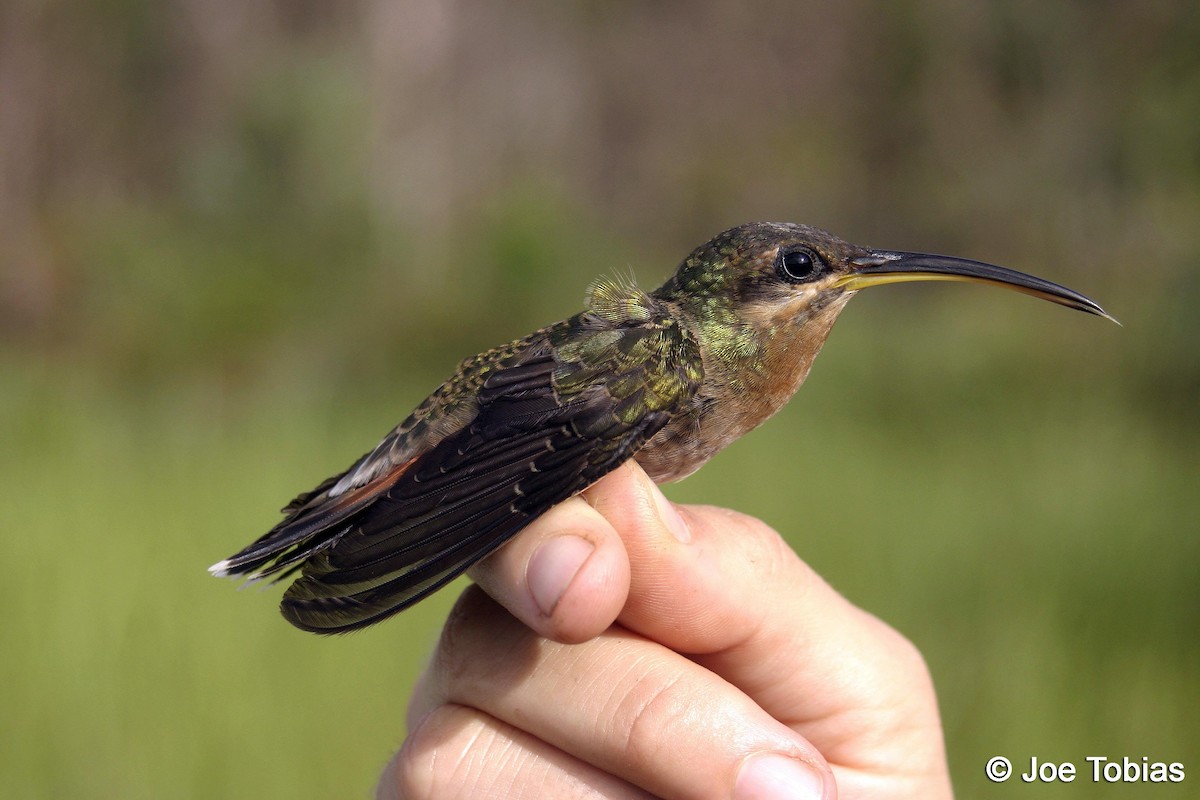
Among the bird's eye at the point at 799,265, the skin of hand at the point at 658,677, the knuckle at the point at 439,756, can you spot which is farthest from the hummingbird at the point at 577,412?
the knuckle at the point at 439,756

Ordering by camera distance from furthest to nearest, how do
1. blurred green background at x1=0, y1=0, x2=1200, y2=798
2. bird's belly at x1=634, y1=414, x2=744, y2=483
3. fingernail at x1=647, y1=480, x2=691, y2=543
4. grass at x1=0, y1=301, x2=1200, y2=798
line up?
blurred green background at x1=0, y1=0, x2=1200, y2=798 → grass at x1=0, y1=301, x2=1200, y2=798 → bird's belly at x1=634, y1=414, x2=744, y2=483 → fingernail at x1=647, y1=480, x2=691, y2=543

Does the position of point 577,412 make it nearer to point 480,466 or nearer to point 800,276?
point 480,466

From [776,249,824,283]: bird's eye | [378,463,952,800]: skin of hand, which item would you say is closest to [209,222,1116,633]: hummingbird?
[776,249,824,283]: bird's eye

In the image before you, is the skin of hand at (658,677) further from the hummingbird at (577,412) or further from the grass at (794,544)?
the grass at (794,544)

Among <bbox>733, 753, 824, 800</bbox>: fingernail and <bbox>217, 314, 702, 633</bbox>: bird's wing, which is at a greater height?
<bbox>217, 314, 702, 633</bbox>: bird's wing

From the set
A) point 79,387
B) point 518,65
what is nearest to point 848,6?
point 518,65

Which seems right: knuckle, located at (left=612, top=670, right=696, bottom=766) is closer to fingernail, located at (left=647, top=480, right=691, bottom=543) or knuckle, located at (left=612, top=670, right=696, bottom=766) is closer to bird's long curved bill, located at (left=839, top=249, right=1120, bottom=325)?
fingernail, located at (left=647, top=480, right=691, bottom=543)
